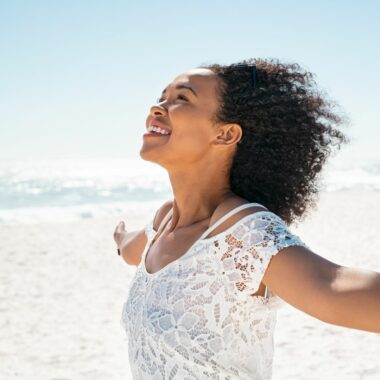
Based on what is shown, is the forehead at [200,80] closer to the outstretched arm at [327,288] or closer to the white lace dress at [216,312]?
the white lace dress at [216,312]

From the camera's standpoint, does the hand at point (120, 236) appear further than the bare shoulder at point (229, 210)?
Yes

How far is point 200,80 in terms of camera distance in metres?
1.63

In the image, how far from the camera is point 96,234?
14.2m

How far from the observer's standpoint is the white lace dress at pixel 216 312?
4.38 feet

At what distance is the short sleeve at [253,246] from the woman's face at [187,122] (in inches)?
13.6

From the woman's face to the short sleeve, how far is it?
0.34 meters

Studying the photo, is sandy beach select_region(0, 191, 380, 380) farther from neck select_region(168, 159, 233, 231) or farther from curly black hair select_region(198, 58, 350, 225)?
neck select_region(168, 159, 233, 231)

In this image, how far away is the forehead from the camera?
1624 millimetres

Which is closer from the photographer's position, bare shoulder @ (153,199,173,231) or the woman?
the woman

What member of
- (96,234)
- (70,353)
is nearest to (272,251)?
(70,353)

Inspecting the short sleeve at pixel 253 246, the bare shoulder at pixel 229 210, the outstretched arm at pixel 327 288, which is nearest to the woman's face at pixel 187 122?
the bare shoulder at pixel 229 210

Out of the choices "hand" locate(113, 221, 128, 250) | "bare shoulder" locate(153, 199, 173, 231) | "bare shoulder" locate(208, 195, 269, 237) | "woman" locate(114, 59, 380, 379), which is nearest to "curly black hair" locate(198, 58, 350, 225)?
"woman" locate(114, 59, 380, 379)

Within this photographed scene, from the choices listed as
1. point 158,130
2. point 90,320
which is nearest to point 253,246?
point 158,130

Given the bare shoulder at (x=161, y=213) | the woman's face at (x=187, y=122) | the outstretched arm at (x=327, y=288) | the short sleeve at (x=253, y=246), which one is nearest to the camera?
the outstretched arm at (x=327, y=288)
